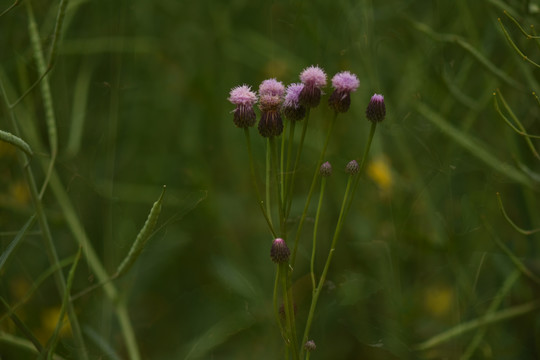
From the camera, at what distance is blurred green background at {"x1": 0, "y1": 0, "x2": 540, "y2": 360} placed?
65 cm

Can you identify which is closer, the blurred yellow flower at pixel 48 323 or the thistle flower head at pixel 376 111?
the thistle flower head at pixel 376 111

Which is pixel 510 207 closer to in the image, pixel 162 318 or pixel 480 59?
pixel 480 59

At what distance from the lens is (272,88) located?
408 millimetres

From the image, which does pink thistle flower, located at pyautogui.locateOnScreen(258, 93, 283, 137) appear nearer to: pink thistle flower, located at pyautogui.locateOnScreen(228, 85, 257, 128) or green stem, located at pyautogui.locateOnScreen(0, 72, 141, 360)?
pink thistle flower, located at pyautogui.locateOnScreen(228, 85, 257, 128)

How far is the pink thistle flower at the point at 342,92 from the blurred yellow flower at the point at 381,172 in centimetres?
45

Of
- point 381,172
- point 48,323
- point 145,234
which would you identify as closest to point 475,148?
point 381,172

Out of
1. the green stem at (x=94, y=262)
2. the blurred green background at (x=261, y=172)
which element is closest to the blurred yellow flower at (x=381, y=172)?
the blurred green background at (x=261, y=172)

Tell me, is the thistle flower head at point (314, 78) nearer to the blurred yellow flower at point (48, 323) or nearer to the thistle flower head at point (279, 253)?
the thistle flower head at point (279, 253)

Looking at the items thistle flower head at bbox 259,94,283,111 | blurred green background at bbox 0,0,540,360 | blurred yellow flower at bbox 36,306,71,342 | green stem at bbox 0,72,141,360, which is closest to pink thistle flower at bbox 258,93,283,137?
thistle flower head at bbox 259,94,283,111

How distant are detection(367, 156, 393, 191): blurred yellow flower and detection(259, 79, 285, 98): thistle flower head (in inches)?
18.8

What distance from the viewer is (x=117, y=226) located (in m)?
0.66

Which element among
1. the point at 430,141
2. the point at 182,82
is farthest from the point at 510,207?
the point at 182,82

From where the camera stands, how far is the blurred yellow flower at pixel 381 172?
857 mm

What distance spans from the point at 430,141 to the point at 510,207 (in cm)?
16
